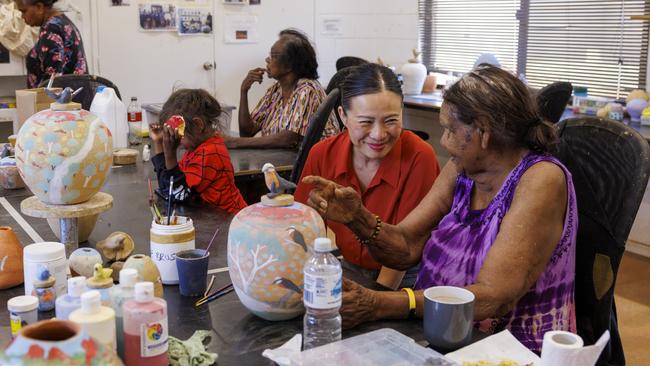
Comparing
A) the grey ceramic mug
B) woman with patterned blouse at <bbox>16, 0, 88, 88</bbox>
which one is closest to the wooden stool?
the grey ceramic mug

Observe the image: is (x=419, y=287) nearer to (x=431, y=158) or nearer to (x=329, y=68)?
(x=431, y=158)

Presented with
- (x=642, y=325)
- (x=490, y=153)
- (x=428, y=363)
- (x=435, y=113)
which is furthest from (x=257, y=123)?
(x=428, y=363)

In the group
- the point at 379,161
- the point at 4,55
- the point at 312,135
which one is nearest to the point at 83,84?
the point at 4,55

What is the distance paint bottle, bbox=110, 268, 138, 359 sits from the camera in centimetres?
115

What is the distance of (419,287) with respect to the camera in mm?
1906

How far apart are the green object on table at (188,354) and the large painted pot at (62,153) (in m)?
0.53

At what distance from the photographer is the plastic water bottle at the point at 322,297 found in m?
1.26

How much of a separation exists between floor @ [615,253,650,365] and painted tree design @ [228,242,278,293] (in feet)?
6.72

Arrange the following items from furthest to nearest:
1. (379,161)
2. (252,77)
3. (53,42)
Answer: (252,77), (53,42), (379,161)

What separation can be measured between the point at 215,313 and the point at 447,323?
1.55 ft

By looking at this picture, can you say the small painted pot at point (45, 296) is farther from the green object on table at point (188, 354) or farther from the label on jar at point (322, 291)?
the label on jar at point (322, 291)

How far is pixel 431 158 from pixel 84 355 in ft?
5.06

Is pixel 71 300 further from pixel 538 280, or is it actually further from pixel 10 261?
pixel 538 280

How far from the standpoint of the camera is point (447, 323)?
131 cm
